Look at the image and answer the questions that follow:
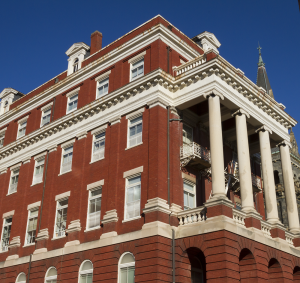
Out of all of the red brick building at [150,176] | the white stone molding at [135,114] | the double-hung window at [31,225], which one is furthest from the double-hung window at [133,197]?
the double-hung window at [31,225]

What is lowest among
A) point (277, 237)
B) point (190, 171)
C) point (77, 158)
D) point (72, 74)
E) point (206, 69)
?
point (277, 237)

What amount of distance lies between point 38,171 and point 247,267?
724 inches

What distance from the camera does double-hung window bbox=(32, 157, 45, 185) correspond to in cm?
3375

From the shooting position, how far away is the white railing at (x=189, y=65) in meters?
27.8

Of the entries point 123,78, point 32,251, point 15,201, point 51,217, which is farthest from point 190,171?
point 15,201

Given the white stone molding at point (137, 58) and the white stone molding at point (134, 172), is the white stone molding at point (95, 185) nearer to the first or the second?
the white stone molding at point (134, 172)

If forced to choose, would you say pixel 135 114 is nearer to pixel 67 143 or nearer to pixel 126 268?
pixel 67 143

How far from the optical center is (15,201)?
34781 mm

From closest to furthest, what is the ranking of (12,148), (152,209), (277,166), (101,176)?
(152,209) < (101,176) < (12,148) < (277,166)

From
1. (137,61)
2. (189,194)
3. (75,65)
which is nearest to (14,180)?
(75,65)

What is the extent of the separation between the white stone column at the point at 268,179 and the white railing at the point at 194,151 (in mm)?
4216

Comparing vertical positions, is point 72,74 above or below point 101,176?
above

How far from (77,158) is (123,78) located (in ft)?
21.7

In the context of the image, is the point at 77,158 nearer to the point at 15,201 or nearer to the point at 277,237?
the point at 15,201
